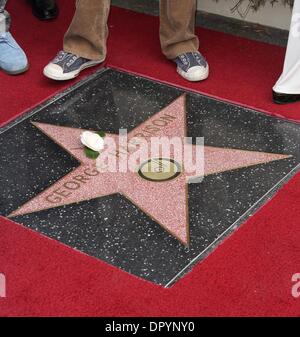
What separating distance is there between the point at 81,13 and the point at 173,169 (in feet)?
2.36

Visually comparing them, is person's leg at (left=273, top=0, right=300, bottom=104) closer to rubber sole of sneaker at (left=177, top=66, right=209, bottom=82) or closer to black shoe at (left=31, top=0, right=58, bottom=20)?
rubber sole of sneaker at (left=177, top=66, right=209, bottom=82)

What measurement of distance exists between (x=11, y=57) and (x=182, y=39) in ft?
1.97

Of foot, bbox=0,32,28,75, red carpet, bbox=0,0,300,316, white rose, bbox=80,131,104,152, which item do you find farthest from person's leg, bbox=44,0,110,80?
red carpet, bbox=0,0,300,316

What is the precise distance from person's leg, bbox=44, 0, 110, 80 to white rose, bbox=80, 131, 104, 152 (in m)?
0.42

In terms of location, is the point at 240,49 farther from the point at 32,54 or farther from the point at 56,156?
the point at 56,156

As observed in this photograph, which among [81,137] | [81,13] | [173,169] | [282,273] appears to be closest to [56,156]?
[81,137]

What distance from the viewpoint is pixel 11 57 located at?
2.58 meters

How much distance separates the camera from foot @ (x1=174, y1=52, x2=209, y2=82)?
248 cm

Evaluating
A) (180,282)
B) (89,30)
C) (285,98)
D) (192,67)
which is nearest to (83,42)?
(89,30)

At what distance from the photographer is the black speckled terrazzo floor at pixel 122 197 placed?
1742 mm

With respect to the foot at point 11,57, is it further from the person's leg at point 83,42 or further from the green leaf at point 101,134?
the green leaf at point 101,134

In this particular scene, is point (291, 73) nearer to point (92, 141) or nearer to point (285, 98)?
point (285, 98)

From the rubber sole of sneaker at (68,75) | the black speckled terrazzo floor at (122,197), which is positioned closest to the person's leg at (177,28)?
the black speckled terrazzo floor at (122,197)

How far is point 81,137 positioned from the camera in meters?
2.14
